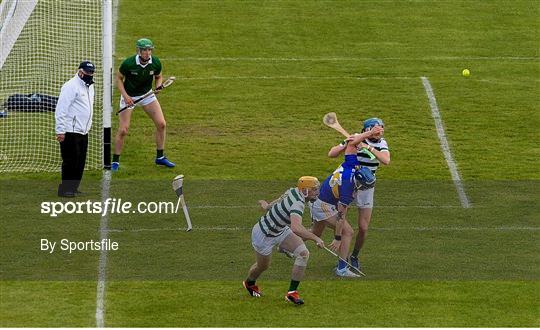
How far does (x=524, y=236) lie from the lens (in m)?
22.0

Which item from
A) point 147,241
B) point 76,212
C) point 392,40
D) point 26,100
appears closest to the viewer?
point 147,241

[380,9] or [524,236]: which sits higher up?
[380,9]

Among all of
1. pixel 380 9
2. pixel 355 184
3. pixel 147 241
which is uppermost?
pixel 380 9

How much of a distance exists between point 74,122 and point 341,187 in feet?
19.7

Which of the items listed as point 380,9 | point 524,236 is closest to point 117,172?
point 524,236

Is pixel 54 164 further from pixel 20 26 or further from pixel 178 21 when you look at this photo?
pixel 178 21

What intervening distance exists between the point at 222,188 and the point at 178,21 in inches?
445

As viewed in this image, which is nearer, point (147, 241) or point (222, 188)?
point (147, 241)

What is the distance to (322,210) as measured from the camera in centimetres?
1967

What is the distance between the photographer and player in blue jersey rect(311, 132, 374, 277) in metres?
19.6

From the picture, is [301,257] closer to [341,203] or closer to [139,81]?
[341,203]

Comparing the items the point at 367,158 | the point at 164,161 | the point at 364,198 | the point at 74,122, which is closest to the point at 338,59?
the point at 164,161

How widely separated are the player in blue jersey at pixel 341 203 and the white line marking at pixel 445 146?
468cm

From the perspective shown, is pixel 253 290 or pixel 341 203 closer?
pixel 253 290
